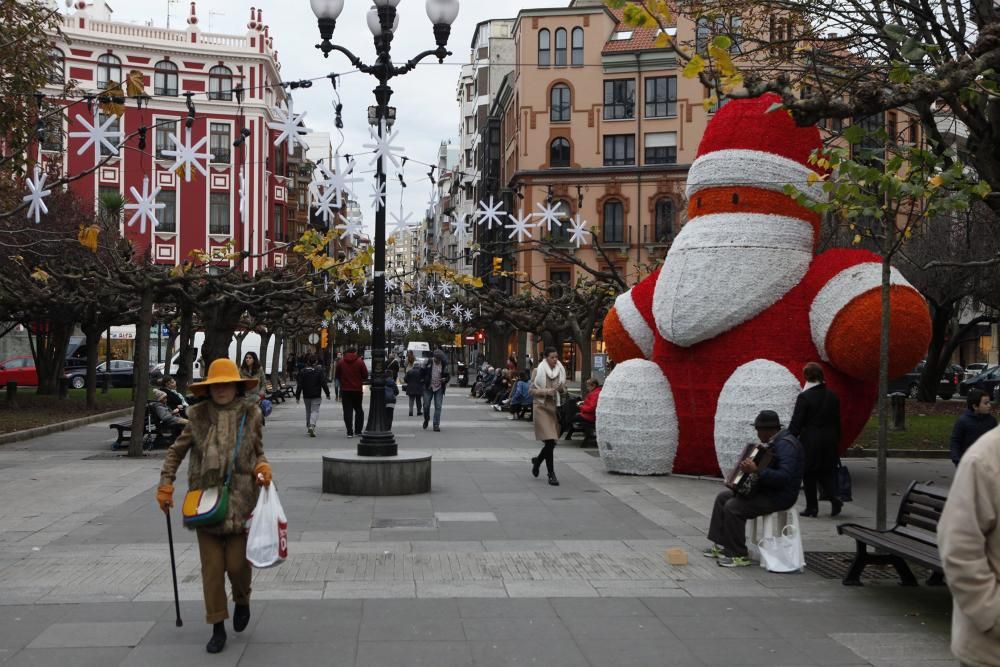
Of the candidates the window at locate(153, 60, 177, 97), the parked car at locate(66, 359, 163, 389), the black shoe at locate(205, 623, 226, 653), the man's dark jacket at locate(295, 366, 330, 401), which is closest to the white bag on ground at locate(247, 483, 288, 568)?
the black shoe at locate(205, 623, 226, 653)

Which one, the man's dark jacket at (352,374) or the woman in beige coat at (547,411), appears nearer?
the woman in beige coat at (547,411)

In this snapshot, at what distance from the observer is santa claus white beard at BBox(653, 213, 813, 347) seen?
13.0 m

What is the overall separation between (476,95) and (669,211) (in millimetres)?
38761

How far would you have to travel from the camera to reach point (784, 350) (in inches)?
511

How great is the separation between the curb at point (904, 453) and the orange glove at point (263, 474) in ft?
44.3

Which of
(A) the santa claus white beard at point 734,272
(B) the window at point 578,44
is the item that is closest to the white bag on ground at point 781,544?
(A) the santa claus white beard at point 734,272

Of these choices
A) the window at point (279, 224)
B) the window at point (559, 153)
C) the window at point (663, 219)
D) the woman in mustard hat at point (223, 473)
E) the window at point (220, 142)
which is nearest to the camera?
the woman in mustard hat at point (223, 473)

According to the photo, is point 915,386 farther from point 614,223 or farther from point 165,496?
point 165,496

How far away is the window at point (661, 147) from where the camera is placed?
179ft

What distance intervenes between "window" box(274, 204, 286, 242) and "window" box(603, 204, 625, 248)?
58.1 ft

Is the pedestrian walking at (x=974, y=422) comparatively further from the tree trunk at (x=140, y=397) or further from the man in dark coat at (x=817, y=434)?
the tree trunk at (x=140, y=397)

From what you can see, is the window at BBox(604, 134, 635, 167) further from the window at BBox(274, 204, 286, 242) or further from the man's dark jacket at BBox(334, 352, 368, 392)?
the man's dark jacket at BBox(334, 352, 368, 392)

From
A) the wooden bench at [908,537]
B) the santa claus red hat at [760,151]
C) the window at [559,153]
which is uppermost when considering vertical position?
the window at [559,153]

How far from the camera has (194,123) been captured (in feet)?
132
